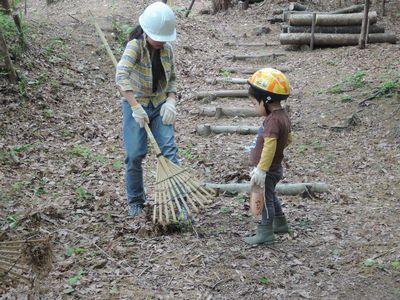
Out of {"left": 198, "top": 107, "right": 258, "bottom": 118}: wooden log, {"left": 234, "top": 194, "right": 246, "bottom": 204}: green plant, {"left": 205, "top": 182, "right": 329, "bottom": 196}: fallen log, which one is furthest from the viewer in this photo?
{"left": 198, "top": 107, "right": 258, "bottom": 118}: wooden log

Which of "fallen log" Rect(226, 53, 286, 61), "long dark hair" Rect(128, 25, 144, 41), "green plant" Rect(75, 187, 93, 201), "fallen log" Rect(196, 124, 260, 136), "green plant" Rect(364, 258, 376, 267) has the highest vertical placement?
"long dark hair" Rect(128, 25, 144, 41)

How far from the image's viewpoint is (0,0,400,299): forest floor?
12.6 ft

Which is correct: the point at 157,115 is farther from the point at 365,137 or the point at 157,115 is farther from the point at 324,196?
the point at 365,137

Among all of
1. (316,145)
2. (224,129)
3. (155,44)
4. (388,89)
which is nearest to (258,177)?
(155,44)

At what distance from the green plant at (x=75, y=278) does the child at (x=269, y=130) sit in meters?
1.59

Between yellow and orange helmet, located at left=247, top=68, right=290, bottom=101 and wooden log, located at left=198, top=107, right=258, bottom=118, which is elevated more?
yellow and orange helmet, located at left=247, top=68, right=290, bottom=101

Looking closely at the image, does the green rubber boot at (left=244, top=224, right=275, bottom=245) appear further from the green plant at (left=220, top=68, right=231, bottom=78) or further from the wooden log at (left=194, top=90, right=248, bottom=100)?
the green plant at (left=220, top=68, right=231, bottom=78)

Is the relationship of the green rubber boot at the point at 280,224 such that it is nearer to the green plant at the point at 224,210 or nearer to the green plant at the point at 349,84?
the green plant at the point at 224,210

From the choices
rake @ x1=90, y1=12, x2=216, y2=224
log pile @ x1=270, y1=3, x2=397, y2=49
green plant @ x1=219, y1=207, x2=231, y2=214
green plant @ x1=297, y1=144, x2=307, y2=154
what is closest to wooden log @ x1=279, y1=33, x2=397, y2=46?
log pile @ x1=270, y1=3, x2=397, y2=49

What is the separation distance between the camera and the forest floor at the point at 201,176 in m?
3.83

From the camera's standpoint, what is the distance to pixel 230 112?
8477mm

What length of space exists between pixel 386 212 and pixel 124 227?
2692 millimetres

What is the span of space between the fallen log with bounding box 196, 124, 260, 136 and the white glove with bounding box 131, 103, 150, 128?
3.20 meters

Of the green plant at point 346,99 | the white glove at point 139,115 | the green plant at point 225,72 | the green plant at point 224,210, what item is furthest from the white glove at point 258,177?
the green plant at point 225,72
